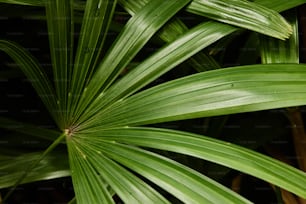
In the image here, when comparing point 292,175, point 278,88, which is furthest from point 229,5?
point 292,175

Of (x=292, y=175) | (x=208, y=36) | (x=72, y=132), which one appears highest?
(x=208, y=36)

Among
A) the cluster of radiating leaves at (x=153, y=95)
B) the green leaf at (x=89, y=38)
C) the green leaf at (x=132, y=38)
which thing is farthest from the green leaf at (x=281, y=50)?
the green leaf at (x=89, y=38)

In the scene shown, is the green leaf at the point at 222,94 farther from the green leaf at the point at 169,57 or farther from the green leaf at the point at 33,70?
the green leaf at the point at 33,70

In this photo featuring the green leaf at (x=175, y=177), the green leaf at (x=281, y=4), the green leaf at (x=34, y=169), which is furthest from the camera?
the green leaf at (x=34, y=169)

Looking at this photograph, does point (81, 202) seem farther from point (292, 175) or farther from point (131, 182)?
point (292, 175)

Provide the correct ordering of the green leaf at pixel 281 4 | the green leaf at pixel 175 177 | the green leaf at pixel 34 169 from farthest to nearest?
the green leaf at pixel 34 169 < the green leaf at pixel 281 4 < the green leaf at pixel 175 177

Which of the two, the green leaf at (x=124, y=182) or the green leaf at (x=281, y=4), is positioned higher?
the green leaf at (x=281, y=4)

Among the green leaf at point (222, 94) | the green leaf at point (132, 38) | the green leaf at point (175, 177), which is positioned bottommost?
the green leaf at point (175, 177)
